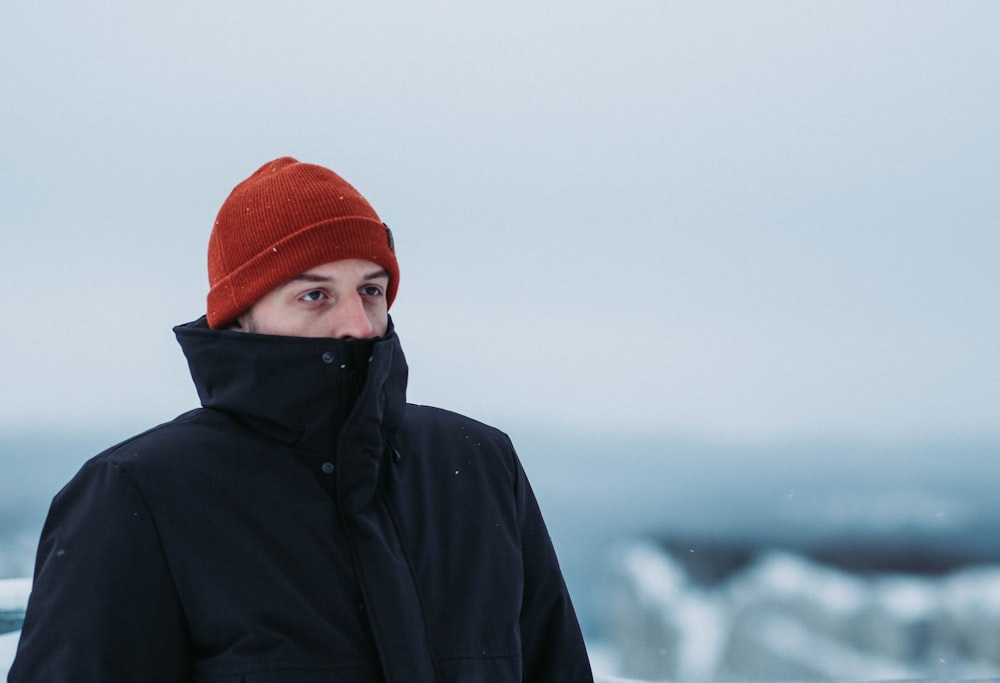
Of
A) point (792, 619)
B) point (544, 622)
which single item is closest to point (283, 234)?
point (544, 622)

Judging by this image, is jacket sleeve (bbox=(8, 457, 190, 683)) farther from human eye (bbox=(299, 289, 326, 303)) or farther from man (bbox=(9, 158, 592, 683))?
human eye (bbox=(299, 289, 326, 303))

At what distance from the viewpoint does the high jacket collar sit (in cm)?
101

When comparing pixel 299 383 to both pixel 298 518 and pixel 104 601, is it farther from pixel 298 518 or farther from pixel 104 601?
pixel 104 601

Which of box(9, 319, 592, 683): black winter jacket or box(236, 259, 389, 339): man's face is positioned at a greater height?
box(236, 259, 389, 339): man's face

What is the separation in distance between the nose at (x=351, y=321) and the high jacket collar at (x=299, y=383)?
3cm

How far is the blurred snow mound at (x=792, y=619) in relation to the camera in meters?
2.82

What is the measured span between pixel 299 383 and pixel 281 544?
0.53 feet

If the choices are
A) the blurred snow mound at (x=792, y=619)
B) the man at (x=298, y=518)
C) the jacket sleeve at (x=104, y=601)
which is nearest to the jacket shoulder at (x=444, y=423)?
the man at (x=298, y=518)

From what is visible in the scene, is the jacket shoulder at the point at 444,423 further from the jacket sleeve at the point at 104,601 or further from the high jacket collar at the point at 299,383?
the jacket sleeve at the point at 104,601

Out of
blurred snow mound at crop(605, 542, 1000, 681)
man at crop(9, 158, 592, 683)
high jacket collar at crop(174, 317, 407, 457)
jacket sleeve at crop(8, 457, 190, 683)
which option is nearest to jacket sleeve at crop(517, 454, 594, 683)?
man at crop(9, 158, 592, 683)

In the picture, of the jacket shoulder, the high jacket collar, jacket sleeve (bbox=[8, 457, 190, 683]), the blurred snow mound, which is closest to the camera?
jacket sleeve (bbox=[8, 457, 190, 683])

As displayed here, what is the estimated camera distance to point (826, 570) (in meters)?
2.92

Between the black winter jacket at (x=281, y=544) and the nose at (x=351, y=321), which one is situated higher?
the nose at (x=351, y=321)

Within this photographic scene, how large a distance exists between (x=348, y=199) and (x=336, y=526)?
379 mm
